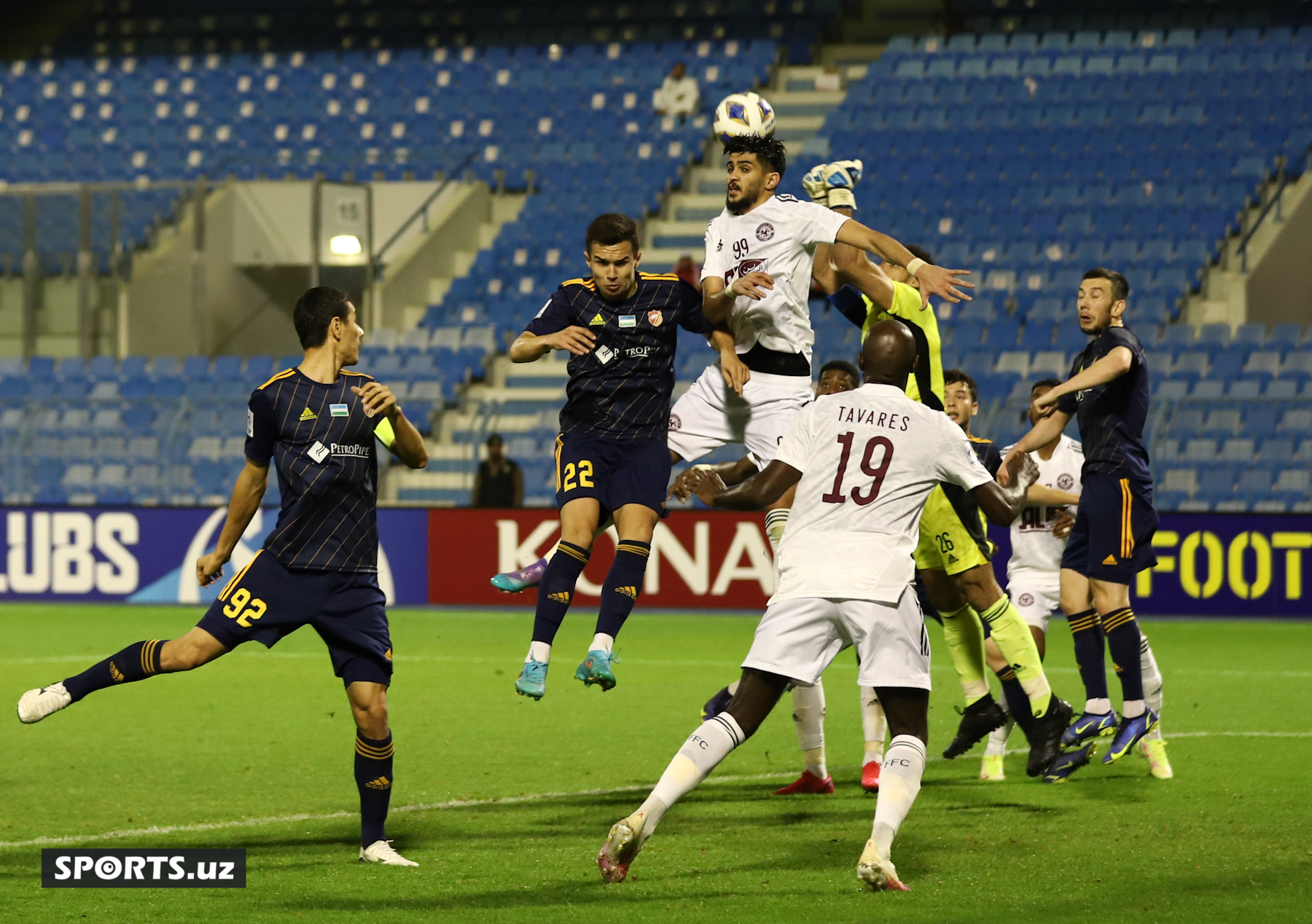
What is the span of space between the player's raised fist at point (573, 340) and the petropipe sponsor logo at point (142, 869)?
2414mm

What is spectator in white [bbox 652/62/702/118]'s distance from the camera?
27078 mm

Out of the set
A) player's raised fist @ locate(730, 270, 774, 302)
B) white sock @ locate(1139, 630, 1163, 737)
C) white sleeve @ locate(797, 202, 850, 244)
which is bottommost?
white sock @ locate(1139, 630, 1163, 737)

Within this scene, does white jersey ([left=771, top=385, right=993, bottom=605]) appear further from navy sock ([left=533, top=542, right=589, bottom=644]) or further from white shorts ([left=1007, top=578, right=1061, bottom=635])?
white shorts ([left=1007, top=578, right=1061, bottom=635])

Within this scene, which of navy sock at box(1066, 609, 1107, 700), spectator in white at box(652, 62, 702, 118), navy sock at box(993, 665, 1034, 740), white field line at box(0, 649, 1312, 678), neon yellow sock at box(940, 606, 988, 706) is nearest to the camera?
navy sock at box(993, 665, 1034, 740)

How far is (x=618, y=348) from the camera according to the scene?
755 centimetres

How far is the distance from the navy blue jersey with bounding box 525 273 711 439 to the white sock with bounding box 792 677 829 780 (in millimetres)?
1505

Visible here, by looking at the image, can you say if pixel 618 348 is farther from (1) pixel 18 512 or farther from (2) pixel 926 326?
(1) pixel 18 512

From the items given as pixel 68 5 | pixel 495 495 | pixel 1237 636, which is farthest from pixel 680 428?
pixel 68 5

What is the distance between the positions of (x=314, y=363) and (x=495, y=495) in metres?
12.7

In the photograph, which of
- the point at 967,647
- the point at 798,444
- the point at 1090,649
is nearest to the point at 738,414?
the point at 798,444

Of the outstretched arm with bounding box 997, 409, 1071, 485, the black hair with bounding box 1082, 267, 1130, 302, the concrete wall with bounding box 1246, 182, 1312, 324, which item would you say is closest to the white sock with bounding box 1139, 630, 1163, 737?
the outstretched arm with bounding box 997, 409, 1071, 485

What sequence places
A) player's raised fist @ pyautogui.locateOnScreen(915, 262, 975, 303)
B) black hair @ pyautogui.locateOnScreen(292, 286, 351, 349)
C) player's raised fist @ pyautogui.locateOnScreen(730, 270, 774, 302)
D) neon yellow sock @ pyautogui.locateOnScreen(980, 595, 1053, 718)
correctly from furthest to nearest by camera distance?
neon yellow sock @ pyautogui.locateOnScreen(980, 595, 1053, 718) → player's raised fist @ pyautogui.locateOnScreen(730, 270, 774, 302) → player's raised fist @ pyautogui.locateOnScreen(915, 262, 975, 303) → black hair @ pyautogui.locateOnScreen(292, 286, 351, 349)

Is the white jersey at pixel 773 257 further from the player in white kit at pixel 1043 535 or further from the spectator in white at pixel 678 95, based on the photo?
the spectator in white at pixel 678 95

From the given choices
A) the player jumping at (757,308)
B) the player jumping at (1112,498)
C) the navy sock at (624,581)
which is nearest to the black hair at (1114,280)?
the player jumping at (1112,498)
